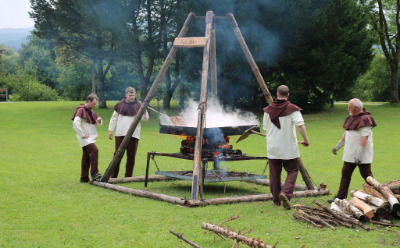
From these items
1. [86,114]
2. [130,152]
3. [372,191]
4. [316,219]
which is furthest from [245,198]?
[86,114]

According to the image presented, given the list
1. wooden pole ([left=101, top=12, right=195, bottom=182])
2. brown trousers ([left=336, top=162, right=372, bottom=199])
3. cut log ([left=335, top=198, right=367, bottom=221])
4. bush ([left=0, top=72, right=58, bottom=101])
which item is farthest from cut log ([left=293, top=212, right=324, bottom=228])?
bush ([left=0, top=72, right=58, bottom=101])

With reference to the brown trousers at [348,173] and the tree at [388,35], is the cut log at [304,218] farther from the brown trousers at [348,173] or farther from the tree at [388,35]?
the tree at [388,35]

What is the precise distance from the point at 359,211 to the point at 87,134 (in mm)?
5842

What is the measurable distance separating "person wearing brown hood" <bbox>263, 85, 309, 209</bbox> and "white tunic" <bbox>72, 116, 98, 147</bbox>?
160 inches

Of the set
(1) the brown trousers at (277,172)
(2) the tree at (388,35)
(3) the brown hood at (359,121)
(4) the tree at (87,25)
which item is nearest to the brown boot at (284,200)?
(1) the brown trousers at (277,172)

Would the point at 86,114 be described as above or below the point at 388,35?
below

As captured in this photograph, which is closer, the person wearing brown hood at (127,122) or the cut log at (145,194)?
the cut log at (145,194)

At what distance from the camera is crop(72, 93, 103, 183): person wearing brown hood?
448 inches

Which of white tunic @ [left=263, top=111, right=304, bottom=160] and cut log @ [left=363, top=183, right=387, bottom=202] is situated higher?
white tunic @ [left=263, top=111, right=304, bottom=160]

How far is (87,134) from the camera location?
37.7 ft

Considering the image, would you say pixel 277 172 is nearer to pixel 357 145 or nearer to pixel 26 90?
pixel 357 145

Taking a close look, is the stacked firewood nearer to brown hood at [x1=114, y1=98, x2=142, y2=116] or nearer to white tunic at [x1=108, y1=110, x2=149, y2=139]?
white tunic at [x1=108, y1=110, x2=149, y2=139]

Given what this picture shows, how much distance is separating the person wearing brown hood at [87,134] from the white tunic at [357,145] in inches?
195

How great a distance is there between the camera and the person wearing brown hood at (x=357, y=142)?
353 inches
